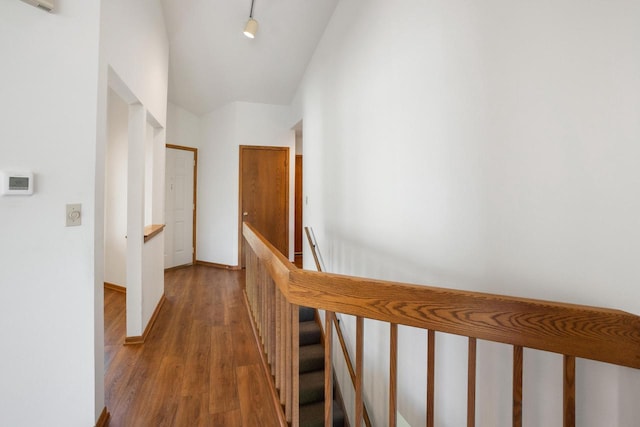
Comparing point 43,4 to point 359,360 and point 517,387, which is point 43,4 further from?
point 517,387

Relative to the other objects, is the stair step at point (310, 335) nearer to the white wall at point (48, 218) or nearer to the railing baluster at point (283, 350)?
the railing baluster at point (283, 350)

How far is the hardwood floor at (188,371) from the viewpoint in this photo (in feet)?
5.28

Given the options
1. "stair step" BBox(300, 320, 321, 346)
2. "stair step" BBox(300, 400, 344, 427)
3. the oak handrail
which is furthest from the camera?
"stair step" BBox(300, 320, 321, 346)

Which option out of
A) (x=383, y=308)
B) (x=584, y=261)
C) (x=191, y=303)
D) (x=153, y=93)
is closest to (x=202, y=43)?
(x=153, y=93)

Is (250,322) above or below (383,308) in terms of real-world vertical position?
below

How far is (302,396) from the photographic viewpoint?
2457mm

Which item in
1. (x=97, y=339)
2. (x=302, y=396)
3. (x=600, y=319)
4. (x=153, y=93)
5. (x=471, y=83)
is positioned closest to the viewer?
(x=600, y=319)

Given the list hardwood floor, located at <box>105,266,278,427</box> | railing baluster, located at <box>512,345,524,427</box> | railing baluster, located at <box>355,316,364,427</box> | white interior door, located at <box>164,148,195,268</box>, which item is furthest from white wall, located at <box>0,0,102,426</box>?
white interior door, located at <box>164,148,195,268</box>

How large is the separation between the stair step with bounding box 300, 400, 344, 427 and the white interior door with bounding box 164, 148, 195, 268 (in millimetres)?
3426

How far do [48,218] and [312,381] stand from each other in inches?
91.7

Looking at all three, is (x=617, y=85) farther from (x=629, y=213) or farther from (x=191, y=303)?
(x=191, y=303)

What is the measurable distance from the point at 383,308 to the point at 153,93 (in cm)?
291

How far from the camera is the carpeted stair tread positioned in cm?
246

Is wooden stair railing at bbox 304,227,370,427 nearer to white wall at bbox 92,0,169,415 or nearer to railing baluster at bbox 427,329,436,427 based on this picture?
railing baluster at bbox 427,329,436,427
